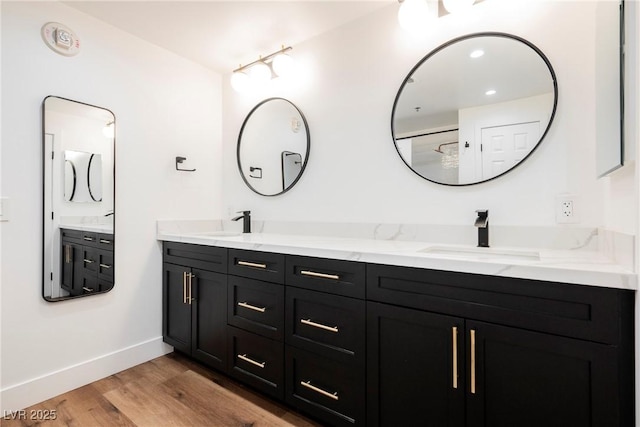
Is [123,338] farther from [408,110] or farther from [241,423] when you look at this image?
[408,110]

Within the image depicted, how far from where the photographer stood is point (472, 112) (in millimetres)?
1662

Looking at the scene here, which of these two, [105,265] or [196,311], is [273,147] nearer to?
[196,311]

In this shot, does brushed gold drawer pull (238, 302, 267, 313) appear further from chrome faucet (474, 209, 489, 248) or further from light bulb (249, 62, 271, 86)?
light bulb (249, 62, 271, 86)

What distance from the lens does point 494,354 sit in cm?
110

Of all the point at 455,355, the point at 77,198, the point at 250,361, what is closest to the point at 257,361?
the point at 250,361

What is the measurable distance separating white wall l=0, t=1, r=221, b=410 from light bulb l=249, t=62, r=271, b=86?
596 millimetres

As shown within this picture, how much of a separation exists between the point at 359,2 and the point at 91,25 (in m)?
1.73

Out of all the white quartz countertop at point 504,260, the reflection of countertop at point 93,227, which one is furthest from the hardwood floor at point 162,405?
the reflection of countertop at point 93,227

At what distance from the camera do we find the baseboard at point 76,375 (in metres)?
1.70

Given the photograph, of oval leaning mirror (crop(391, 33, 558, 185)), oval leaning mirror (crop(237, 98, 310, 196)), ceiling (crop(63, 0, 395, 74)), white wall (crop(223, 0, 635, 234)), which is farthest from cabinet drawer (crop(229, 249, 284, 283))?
ceiling (crop(63, 0, 395, 74))

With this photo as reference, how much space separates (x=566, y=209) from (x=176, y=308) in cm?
245

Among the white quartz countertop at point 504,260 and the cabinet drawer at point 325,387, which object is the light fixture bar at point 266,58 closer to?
the white quartz countertop at point 504,260

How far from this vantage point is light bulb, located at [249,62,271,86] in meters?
2.37

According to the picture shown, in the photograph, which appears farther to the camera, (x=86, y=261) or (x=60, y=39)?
(x=86, y=261)
